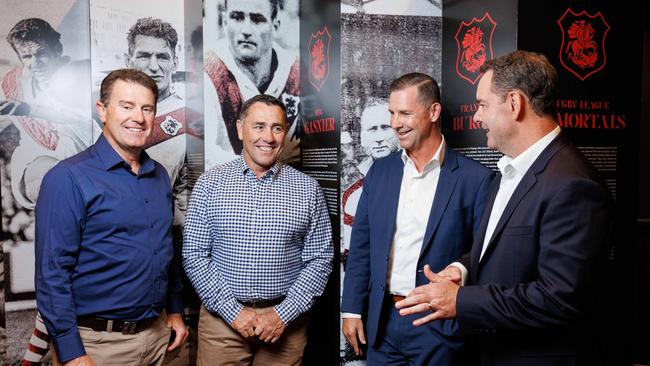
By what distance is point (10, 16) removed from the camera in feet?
10.5

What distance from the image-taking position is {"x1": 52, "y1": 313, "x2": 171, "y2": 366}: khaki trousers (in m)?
2.12

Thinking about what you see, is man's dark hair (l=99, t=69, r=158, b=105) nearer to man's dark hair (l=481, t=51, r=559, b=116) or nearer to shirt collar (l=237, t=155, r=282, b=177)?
shirt collar (l=237, t=155, r=282, b=177)

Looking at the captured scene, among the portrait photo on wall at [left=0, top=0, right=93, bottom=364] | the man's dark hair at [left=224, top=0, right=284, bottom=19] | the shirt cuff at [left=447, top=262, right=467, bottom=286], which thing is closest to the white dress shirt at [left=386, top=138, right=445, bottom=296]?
the shirt cuff at [left=447, top=262, right=467, bottom=286]

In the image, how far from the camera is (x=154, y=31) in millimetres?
3549

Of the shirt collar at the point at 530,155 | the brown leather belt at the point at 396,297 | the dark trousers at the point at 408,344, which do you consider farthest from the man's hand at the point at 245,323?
the shirt collar at the point at 530,155

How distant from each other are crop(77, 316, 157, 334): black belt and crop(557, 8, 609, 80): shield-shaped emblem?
7.92 ft

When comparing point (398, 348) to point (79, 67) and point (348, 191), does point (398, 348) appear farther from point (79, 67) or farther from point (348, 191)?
point (79, 67)

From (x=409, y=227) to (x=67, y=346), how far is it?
158 centimetres

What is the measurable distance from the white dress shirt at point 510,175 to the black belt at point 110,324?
1.47 meters

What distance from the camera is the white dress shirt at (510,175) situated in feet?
5.39

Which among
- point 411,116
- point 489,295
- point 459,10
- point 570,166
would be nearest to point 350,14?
point 459,10

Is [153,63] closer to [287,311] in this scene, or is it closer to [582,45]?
[287,311]

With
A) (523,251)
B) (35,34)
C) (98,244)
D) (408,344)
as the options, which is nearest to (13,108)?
(35,34)

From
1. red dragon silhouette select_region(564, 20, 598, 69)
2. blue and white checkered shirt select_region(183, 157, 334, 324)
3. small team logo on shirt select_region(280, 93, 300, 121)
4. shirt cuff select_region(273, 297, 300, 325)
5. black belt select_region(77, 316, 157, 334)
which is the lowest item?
shirt cuff select_region(273, 297, 300, 325)
